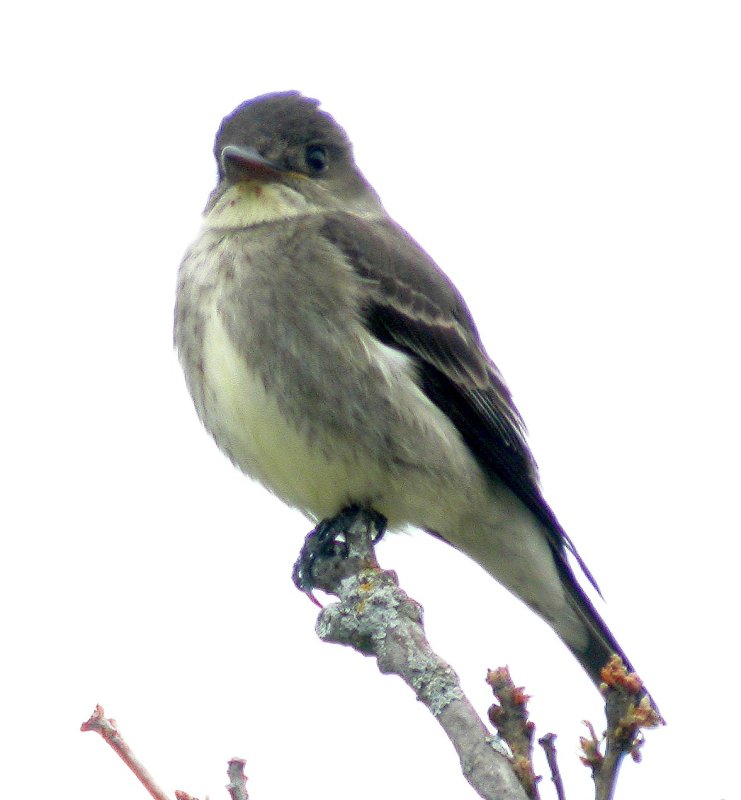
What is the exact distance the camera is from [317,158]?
755 centimetres

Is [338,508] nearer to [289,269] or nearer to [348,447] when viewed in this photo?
[348,447]

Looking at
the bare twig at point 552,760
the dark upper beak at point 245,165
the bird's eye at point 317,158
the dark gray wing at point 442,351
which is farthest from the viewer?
the bird's eye at point 317,158

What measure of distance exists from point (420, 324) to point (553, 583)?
5.00 ft

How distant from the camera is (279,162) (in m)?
7.35

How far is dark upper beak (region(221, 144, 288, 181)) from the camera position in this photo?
23.2 ft

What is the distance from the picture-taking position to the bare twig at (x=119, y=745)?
3.00 metres

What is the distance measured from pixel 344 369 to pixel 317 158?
1.70 meters

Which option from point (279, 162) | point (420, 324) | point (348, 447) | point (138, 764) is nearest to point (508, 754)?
point (138, 764)

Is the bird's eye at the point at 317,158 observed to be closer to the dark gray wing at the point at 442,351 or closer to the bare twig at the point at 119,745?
the dark gray wing at the point at 442,351

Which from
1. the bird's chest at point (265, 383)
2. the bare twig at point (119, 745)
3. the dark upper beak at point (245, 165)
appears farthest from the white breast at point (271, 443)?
the bare twig at point (119, 745)

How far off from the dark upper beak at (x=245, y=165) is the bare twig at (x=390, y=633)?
187 cm

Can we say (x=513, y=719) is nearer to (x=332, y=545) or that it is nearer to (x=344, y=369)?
(x=332, y=545)

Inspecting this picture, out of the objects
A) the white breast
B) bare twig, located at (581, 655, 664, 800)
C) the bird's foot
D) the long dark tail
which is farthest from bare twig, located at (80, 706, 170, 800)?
the long dark tail

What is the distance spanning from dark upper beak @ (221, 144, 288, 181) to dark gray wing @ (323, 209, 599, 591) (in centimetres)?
41
